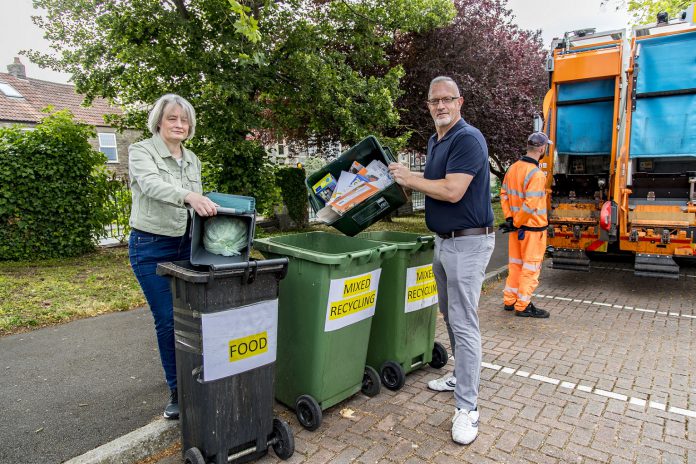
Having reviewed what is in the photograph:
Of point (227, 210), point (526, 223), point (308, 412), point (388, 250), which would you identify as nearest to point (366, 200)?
point (388, 250)

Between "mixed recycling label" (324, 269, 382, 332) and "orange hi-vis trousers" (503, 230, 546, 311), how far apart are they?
2580mm

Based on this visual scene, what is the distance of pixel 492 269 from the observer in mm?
7508

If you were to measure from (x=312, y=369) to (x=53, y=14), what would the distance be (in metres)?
7.52

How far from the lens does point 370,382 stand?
130 inches

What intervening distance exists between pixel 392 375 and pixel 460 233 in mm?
1248

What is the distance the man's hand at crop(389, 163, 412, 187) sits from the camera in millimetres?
2801

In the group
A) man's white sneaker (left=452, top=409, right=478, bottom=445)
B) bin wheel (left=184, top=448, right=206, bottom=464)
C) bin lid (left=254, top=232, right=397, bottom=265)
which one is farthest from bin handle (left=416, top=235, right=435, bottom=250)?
bin wheel (left=184, top=448, right=206, bottom=464)

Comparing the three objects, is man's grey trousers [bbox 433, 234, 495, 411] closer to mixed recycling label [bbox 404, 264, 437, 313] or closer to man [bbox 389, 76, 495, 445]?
man [bbox 389, 76, 495, 445]

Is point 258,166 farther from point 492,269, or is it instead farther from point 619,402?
point 619,402

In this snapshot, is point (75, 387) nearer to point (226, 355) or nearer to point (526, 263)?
point (226, 355)

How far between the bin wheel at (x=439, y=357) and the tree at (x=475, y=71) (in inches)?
278

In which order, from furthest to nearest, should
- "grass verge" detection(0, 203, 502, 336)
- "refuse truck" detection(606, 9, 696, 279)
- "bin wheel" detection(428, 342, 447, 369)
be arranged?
1. "refuse truck" detection(606, 9, 696, 279)
2. "grass verge" detection(0, 203, 502, 336)
3. "bin wheel" detection(428, 342, 447, 369)

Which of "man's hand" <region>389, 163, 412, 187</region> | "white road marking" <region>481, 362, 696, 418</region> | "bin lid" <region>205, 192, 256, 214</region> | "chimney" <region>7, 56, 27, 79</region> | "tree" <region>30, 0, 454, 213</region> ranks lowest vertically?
"white road marking" <region>481, 362, 696, 418</region>

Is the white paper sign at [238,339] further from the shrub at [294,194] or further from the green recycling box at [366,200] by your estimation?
the shrub at [294,194]
